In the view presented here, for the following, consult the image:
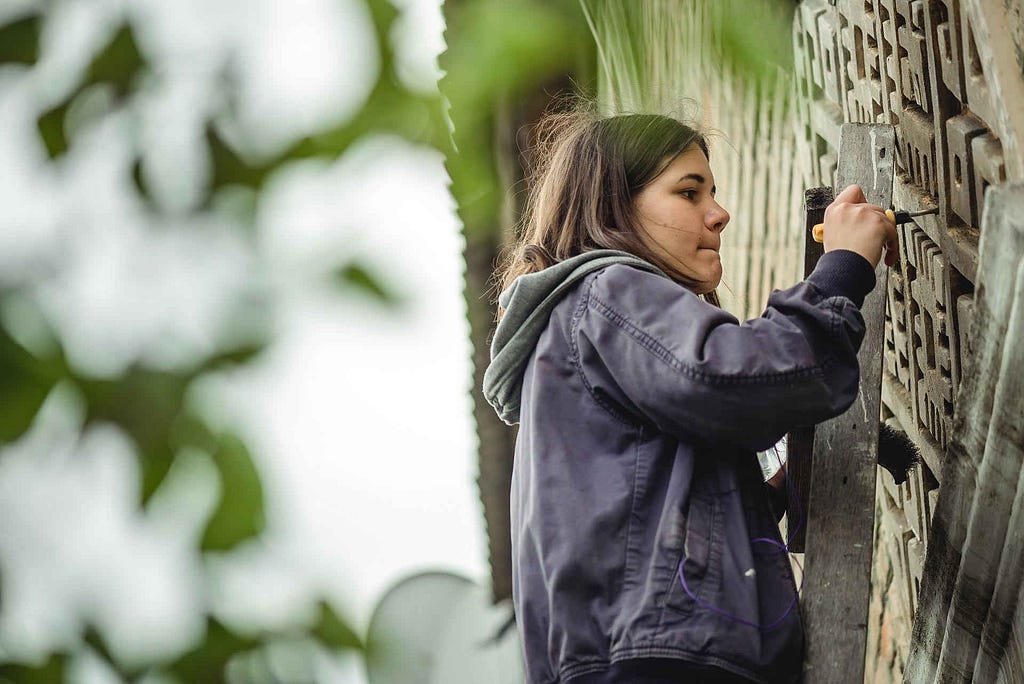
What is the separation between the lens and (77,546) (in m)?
0.71

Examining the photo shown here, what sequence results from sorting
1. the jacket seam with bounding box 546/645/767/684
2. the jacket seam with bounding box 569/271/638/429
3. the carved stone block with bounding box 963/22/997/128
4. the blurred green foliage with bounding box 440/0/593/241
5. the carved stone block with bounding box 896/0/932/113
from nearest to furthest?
the blurred green foliage with bounding box 440/0/593/241
the jacket seam with bounding box 546/645/767/684
the carved stone block with bounding box 963/22/997/128
the jacket seam with bounding box 569/271/638/429
the carved stone block with bounding box 896/0/932/113

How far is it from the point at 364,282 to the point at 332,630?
21 centimetres

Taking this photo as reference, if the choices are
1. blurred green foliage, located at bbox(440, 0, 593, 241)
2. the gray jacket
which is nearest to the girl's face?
the gray jacket

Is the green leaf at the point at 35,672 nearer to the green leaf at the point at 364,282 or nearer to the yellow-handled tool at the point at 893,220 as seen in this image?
the green leaf at the point at 364,282

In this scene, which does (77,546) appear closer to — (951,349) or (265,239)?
(265,239)

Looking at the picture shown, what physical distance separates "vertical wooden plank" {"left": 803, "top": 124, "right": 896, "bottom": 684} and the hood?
12.5 inches

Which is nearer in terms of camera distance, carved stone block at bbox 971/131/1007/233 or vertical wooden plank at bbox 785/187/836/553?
carved stone block at bbox 971/131/1007/233

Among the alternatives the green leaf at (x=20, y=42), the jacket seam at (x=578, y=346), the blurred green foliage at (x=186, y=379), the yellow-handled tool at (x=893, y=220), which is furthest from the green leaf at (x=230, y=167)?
the yellow-handled tool at (x=893, y=220)

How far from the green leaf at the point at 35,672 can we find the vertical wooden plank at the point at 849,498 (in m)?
1.13

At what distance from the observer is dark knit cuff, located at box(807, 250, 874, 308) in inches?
66.1

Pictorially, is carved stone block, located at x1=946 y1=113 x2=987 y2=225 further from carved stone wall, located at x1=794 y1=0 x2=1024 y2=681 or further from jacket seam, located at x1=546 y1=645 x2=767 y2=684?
jacket seam, located at x1=546 y1=645 x2=767 y2=684

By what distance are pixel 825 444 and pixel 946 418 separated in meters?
0.33

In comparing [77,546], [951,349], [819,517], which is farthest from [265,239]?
[951,349]

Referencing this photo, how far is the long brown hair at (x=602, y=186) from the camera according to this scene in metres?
2.00
